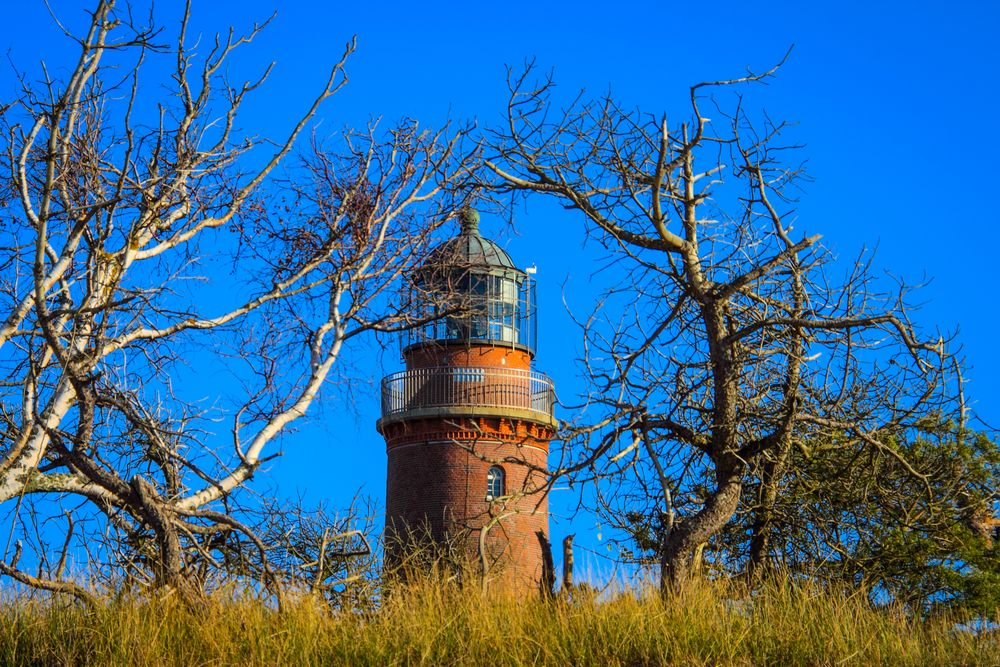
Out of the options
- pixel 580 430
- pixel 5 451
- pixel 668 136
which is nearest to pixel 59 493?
pixel 5 451

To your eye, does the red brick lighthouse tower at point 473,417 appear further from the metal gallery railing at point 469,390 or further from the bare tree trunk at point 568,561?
the bare tree trunk at point 568,561

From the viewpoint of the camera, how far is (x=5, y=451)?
27.2 feet

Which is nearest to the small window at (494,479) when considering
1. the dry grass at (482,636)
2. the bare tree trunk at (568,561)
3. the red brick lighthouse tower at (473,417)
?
the red brick lighthouse tower at (473,417)

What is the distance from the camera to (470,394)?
2278cm

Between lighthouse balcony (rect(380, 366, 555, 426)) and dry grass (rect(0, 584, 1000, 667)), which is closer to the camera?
dry grass (rect(0, 584, 1000, 667))

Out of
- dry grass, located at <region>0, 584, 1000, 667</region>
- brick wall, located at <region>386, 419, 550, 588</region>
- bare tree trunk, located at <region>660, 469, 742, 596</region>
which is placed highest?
brick wall, located at <region>386, 419, 550, 588</region>

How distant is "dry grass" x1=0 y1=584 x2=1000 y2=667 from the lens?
274 inches

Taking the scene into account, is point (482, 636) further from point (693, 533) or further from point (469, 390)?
point (469, 390)

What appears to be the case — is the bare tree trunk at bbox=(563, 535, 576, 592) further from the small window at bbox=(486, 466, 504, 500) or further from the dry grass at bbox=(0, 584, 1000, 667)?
the small window at bbox=(486, 466, 504, 500)

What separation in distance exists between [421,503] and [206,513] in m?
15.2

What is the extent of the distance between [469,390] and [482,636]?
15834 mm

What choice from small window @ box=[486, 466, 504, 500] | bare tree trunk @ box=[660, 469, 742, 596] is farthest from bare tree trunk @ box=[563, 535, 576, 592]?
small window @ box=[486, 466, 504, 500]

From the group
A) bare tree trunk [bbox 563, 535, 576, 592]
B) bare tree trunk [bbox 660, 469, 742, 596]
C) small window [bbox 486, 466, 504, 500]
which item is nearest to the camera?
bare tree trunk [bbox 660, 469, 742, 596]

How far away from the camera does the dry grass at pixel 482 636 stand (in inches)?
274
